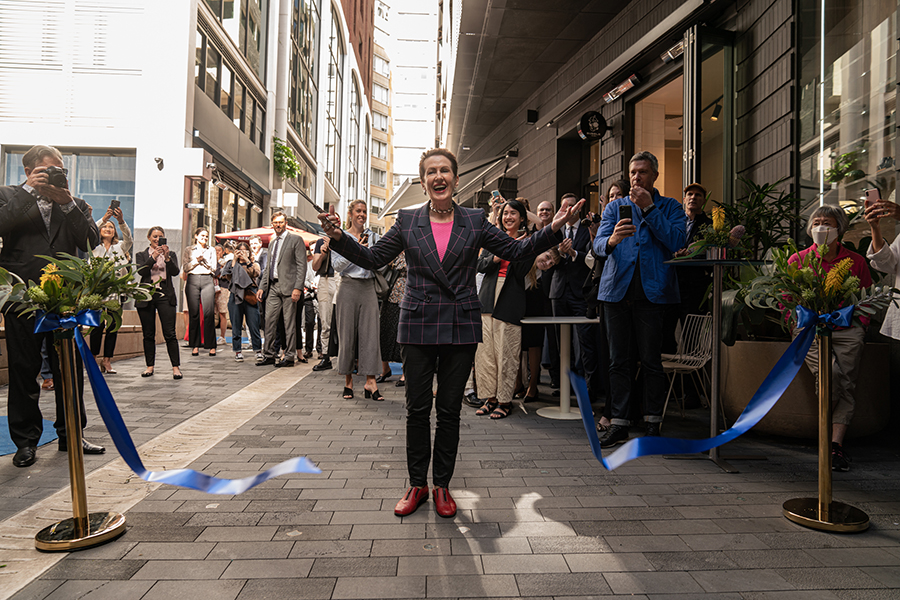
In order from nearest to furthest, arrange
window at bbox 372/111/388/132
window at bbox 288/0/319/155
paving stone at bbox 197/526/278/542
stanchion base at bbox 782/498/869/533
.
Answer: paving stone at bbox 197/526/278/542, stanchion base at bbox 782/498/869/533, window at bbox 288/0/319/155, window at bbox 372/111/388/132

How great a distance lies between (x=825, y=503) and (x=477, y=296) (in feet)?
6.66

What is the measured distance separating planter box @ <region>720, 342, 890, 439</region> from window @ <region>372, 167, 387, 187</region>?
66.3m

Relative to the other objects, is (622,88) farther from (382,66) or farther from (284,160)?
(382,66)

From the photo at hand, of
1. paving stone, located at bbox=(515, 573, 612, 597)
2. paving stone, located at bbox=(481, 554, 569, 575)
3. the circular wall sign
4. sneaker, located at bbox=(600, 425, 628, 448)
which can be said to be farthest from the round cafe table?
the circular wall sign

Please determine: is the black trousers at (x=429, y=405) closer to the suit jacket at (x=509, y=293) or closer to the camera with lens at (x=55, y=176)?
the suit jacket at (x=509, y=293)

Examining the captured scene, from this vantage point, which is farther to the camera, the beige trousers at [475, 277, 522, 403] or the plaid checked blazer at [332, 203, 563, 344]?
the beige trousers at [475, 277, 522, 403]

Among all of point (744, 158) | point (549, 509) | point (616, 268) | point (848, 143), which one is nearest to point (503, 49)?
point (744, 158)

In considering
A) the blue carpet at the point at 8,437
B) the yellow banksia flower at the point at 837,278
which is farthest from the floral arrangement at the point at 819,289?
the blue carpet at the point at 8,437

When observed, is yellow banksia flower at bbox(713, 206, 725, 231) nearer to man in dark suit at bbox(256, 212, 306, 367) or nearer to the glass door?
the glass door

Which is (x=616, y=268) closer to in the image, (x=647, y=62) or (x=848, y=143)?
(x=848, y=143)

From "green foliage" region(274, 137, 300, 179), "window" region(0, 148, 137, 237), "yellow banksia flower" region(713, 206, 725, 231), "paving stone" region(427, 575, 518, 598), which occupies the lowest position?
"paving stone" region(427, 575, 518, 598)

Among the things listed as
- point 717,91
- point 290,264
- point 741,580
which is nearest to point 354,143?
point 290,264

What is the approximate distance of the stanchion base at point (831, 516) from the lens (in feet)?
9.25

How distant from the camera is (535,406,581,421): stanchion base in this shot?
553cm
